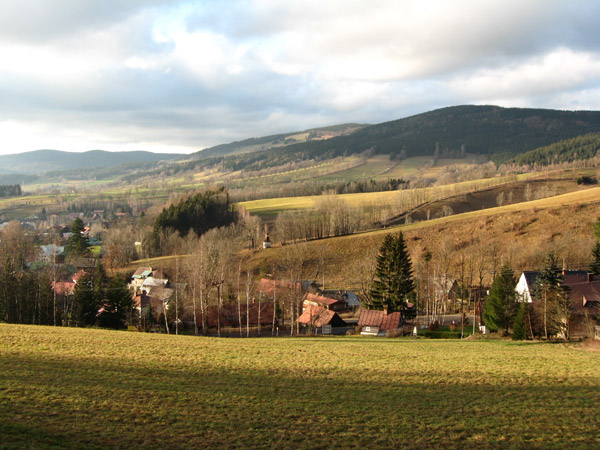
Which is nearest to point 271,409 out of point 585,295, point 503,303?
point 503,303

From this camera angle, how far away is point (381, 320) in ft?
156

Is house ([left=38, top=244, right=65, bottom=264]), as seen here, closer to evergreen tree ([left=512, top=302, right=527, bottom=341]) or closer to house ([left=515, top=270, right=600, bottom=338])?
evergreen tree ([left=512, top=302, right=527, bottom=341])

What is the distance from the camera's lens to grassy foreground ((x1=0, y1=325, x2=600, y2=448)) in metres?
11.9

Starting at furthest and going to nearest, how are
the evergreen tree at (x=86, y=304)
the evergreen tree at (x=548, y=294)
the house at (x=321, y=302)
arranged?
the house at (x=321, y=302)
the evergreen tree at (x=86, y=304)
the evergreen tree at (x=548, y=294)

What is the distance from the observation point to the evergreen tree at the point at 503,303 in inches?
1597

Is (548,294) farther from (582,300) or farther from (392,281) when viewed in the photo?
(392,281)

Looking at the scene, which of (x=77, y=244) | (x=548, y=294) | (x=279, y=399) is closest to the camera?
(x=279, y=399)

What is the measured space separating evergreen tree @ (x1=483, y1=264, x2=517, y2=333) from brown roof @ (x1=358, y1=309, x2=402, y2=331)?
938cm

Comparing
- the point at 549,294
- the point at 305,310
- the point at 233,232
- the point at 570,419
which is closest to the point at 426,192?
the point at 233,232

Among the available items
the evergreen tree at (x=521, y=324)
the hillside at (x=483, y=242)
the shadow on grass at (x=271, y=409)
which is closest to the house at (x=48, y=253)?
the hillside at (x=483, y=242)

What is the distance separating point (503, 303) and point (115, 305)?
39636 mm

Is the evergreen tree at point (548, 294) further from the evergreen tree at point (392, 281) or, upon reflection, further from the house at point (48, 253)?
the house at point (48, 253)

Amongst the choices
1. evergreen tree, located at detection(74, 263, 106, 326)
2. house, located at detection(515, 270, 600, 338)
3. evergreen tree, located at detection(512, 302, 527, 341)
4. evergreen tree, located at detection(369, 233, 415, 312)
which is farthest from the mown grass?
evergreen tree, located at detection(512, 302, 527, 341)

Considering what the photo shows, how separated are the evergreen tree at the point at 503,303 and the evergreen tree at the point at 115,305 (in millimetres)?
37843
